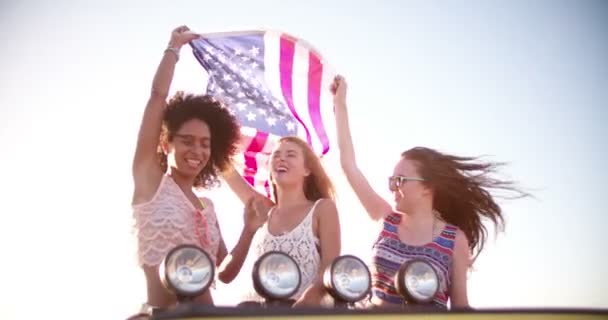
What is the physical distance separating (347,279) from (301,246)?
1502 mm

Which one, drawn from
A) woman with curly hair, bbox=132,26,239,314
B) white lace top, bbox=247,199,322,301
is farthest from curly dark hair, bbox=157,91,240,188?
white lace top, bbox=247,199,322,301

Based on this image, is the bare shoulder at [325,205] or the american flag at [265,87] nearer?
the bare shoulder at [325,205]

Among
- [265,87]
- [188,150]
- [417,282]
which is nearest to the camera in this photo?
[417,282]

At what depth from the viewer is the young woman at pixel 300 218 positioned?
4816 mm

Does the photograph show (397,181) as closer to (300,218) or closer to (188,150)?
(300,218)

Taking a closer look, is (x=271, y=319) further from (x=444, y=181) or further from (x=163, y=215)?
→ (x=444, y=181)

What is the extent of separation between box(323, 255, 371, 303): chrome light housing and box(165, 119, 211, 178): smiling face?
5.82 feet

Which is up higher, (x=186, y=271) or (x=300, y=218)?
(x=300, y=218)

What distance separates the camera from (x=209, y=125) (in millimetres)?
5277

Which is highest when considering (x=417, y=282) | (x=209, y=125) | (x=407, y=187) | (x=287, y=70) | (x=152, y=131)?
(x=287, y=70)

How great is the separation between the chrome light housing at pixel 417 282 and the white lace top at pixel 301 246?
1.28 meters

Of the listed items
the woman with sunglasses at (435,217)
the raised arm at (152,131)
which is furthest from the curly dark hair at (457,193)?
the raised arm at (152,131)

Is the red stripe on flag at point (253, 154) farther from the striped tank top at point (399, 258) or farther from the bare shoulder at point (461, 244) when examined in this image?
the bare shoulder at point (461, 244)

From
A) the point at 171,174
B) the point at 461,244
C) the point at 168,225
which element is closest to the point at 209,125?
the point at 171,174
